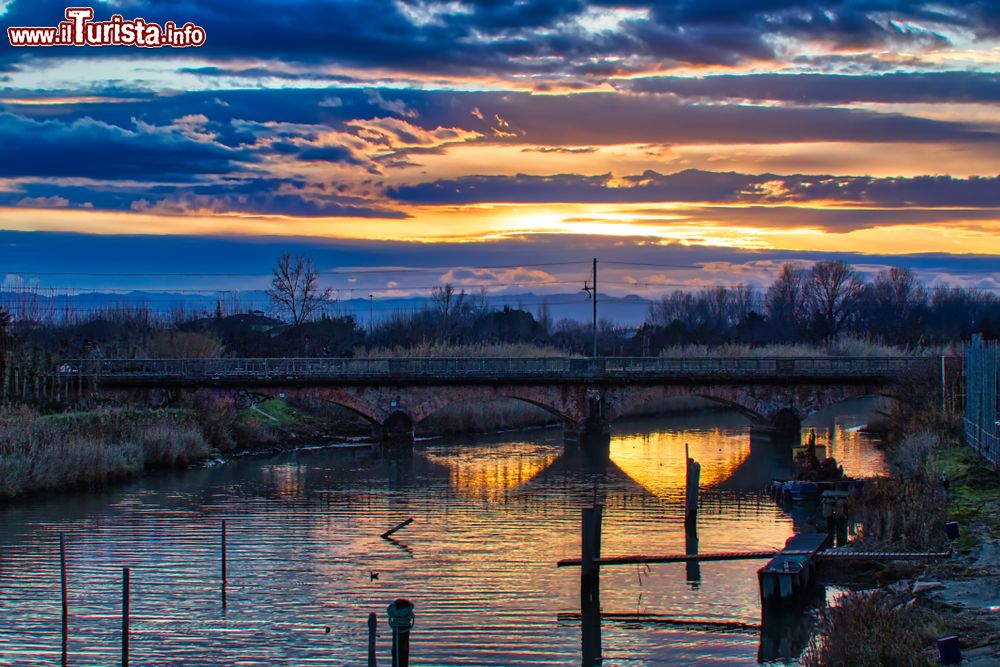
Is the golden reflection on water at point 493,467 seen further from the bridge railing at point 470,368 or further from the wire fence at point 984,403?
the wire fence at point 984,403

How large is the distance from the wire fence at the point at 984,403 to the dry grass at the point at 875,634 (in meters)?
12.4

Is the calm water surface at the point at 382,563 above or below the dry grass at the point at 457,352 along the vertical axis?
below

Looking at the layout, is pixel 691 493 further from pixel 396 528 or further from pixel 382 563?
pixel 382 563

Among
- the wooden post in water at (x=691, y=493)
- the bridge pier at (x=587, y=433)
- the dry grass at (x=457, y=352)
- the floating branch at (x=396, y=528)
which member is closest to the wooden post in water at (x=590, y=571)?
the wooden post in water at (x=691, y=493)

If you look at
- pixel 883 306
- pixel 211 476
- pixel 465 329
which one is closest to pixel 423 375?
pixel 211 476

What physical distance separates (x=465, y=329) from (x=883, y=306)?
55502 mm

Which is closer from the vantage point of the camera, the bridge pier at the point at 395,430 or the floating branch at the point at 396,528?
the floating branch at the point at 396,528

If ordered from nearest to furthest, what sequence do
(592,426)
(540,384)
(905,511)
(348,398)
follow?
1. (905,511)
2. (348,398)
3. (540,384)
4. (592,426)

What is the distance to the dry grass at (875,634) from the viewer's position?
15.5 m

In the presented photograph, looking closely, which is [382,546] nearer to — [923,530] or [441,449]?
[923,530]

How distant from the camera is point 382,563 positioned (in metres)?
27.3

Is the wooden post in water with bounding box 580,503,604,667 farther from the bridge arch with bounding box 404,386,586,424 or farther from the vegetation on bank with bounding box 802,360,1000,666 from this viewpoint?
the bridge arch with bounding box 404,386,586,424

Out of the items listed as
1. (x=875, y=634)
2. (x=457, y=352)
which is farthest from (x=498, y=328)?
(x=875, y=634)

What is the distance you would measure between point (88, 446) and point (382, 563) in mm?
18505
